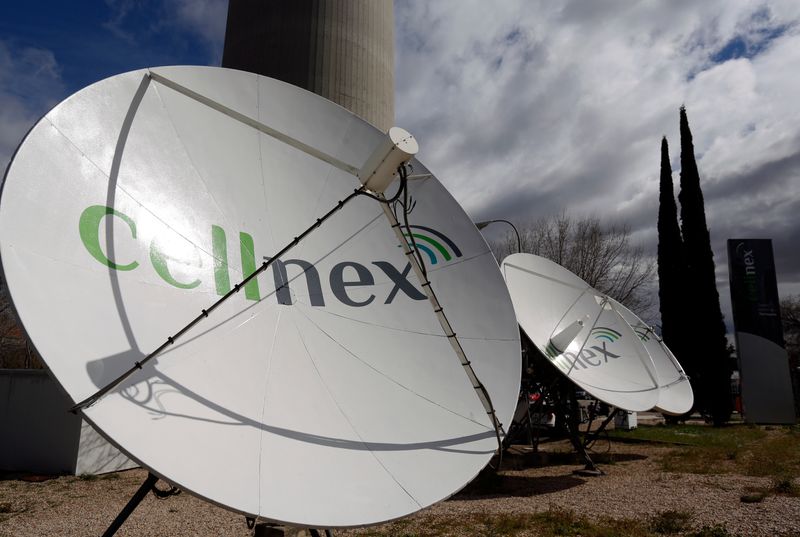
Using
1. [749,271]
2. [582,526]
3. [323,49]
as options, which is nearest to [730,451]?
[582,526]

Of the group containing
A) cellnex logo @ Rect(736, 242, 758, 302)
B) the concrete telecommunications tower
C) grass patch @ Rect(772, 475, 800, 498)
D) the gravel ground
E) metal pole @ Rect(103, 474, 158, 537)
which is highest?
the concrete telecommunications tower

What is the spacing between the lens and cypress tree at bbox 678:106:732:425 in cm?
2692

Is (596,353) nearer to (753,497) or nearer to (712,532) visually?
(753,497)

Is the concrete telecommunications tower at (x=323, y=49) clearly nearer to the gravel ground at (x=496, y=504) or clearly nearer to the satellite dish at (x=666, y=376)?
the satellite dish at (x=666, y=376)

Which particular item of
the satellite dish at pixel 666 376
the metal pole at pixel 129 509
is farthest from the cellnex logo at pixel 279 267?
the satellite dish at pixel 666 376

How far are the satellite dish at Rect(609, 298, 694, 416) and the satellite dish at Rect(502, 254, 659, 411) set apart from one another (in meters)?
0.51

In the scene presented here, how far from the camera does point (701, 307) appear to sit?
2878cm

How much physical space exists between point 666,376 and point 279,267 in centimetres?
1183

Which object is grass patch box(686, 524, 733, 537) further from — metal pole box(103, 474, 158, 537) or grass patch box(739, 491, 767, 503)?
metal pole box(103, 474, 158, 537)

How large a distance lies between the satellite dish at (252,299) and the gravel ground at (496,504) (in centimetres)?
369

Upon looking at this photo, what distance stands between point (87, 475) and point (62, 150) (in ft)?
35.1

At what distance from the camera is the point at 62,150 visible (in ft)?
12.1

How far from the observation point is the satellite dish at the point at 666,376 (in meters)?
12.8

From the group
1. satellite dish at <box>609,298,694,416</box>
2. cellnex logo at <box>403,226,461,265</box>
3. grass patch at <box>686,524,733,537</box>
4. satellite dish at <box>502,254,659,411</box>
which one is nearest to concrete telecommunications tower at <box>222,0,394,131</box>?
satellite dish at <box>502,254,659,411</box>
